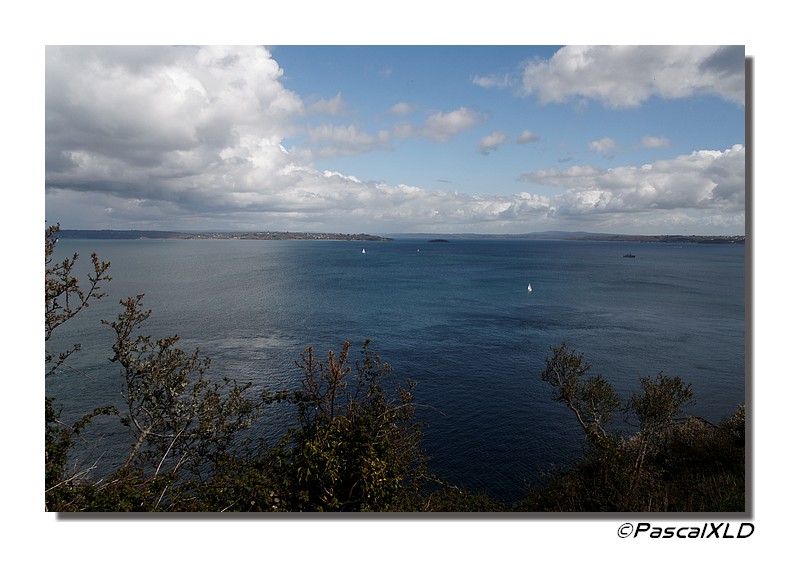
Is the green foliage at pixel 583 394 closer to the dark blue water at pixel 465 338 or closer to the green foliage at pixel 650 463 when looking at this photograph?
the green foliage at pixel 650 463

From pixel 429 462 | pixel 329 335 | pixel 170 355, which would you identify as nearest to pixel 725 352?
pixel 429 462

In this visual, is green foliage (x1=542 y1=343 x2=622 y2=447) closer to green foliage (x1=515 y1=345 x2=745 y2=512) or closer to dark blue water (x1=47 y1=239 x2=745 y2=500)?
green foliage (x1=515 y1=345 x2=745 y2=512)

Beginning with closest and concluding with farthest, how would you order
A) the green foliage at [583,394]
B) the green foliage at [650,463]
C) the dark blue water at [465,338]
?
the green foliage at [650,463], the green foliage at [583,394], the dark blue water at [465,338]

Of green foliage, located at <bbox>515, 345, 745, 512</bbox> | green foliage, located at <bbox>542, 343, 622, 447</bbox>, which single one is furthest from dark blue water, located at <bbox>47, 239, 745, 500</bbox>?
green foliage, located at <bbox>542, 343, 622, 447</bbox>

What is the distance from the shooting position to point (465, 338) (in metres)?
30.8

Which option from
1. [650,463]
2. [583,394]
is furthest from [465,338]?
[650,463]

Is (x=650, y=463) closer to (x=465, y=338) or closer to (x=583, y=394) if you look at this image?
(x=583, y=394)

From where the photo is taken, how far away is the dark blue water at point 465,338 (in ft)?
59.9

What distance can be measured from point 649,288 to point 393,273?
34.8 metres

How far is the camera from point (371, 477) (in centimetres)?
739

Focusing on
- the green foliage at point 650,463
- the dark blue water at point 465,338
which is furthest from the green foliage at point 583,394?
the dark blue water at point 465,338

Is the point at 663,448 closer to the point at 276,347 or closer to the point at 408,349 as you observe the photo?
the point at 408,349
